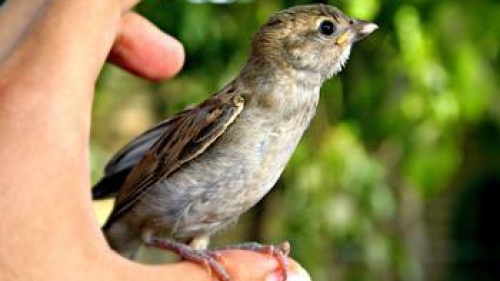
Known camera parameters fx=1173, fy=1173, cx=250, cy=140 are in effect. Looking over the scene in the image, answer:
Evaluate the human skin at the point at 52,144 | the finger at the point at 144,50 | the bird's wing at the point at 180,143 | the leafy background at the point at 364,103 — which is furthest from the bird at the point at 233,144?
the human skin at the point at 52,144

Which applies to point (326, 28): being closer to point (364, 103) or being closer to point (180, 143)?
point (180, 143)

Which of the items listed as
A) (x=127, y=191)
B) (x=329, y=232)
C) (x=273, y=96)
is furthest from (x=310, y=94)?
(x=329, y=232)

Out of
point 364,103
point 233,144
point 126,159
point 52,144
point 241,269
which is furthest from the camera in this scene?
point 364,103

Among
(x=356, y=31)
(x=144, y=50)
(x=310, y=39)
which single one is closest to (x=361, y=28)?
(x=356, y=31)

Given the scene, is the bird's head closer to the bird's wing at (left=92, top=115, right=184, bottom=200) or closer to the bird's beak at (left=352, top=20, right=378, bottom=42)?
the bird's beak at (left=352, top=20, right=378, bottom=42)

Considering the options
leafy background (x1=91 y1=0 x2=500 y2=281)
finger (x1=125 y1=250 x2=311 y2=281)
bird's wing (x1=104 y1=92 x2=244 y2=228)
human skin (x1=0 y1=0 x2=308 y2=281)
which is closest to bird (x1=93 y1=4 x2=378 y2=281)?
bird's wing (x1=104 y1=92 x2=244 y2=228)

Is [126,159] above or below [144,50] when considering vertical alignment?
below

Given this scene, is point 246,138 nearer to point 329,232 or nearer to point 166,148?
point 166,148

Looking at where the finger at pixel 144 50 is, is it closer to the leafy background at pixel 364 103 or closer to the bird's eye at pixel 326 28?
the bird's eye at pixel 326 28
